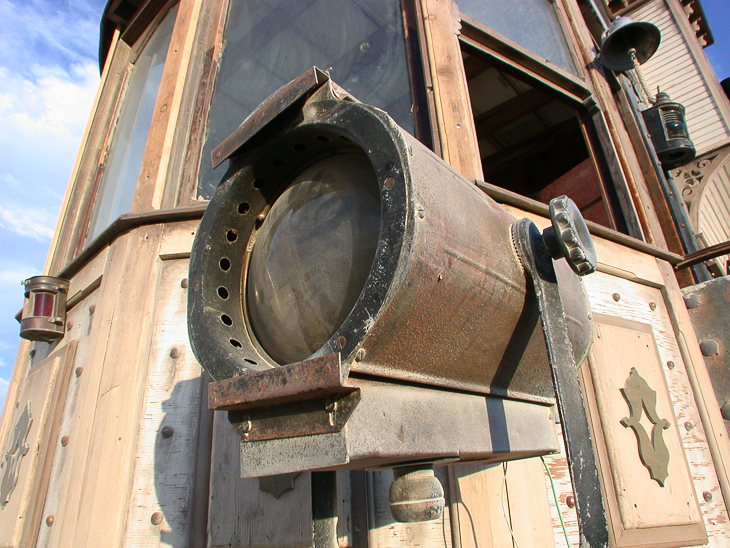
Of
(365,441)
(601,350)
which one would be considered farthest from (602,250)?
(365,441)

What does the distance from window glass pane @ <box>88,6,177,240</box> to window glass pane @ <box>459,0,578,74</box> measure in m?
2.18

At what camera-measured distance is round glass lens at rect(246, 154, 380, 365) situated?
1.13 metres

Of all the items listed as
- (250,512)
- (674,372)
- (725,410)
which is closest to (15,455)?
(250,512)

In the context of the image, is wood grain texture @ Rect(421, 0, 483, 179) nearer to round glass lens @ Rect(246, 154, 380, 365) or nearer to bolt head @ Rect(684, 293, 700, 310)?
round glass lens @ Rect(246, 154, 380, 365)

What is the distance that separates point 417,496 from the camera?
4.01ft

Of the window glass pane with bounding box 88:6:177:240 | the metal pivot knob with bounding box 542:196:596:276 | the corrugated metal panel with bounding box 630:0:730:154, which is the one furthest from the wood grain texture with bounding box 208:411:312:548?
the corrugated metal panel with bounding box 630:0:730:154

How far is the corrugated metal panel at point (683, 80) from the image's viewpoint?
6.30 metres

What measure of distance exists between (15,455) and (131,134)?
2103 millimetres

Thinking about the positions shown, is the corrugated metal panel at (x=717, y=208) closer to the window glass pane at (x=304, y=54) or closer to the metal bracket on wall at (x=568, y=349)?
the window glass pane at (x=304, y=54)

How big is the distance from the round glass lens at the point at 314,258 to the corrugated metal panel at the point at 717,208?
19.4ft

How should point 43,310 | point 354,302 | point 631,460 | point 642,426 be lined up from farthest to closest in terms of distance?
point 43,310 → point 642,426 → point 631,460 → point 354,302

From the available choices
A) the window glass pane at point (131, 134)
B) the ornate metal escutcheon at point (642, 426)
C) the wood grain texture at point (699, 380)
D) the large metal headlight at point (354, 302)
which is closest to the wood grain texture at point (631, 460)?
the ornate metal escutcheon at point (642, 426)

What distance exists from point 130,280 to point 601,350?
2155 mm

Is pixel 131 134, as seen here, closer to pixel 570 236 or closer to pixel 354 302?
pixel 354 302
